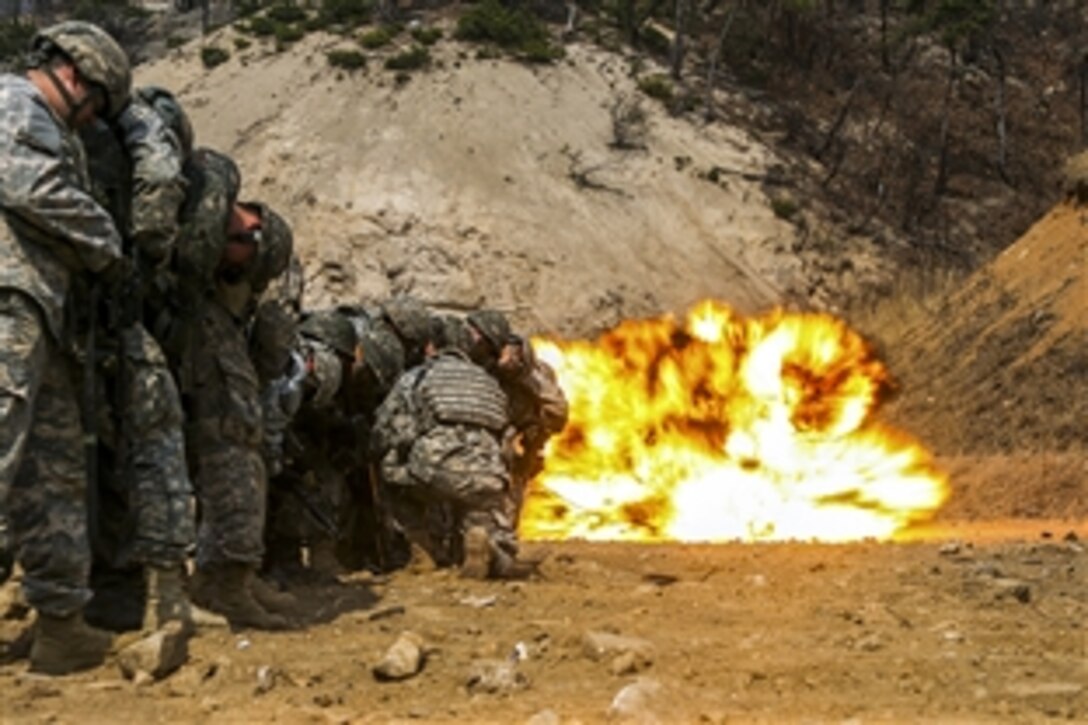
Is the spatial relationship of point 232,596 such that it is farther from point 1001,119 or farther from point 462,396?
point 1001,119

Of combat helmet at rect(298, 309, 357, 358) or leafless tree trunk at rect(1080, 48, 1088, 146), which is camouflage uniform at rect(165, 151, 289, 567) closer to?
combat helmet at rect(298, 309, 357, 358)

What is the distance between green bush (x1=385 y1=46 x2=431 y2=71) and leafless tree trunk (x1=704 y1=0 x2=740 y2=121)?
846 centimetres

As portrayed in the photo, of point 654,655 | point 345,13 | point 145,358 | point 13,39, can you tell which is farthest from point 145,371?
point 13,39

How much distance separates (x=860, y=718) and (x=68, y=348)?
325 centimetres

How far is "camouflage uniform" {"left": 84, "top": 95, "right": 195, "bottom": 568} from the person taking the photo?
5500 mm

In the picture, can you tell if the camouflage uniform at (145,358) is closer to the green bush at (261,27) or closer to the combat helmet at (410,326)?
the combat helmet at (410,326)

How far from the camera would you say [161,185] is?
552 centimetres

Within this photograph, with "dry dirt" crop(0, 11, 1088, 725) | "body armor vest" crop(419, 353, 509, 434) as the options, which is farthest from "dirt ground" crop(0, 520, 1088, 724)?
"body armor vest" crop(419, 353, 509, 434)

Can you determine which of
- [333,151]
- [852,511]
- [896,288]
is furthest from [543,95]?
[852,511]

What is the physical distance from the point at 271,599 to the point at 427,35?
117 ft

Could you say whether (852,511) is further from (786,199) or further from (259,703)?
(786,199)

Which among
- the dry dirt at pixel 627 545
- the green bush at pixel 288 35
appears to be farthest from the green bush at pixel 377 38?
the green bush at pixel 288 35

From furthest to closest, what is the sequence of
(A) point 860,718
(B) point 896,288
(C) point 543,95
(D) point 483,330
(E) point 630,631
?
(C) point 543,95
(B) point 896,288
(D) point 483,330
(E) point 630,631
(A) point 860,718

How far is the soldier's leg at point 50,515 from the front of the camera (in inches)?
196
